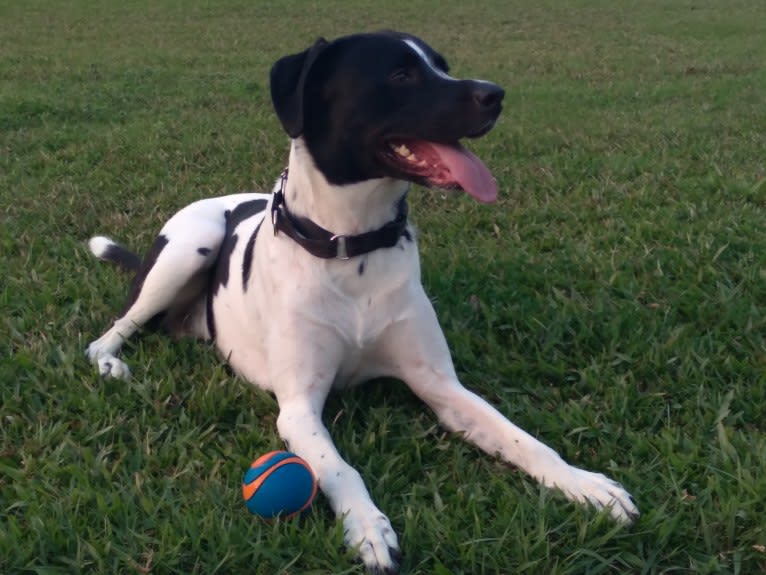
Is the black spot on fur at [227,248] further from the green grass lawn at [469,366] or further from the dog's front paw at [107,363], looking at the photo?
the dog's front paw at [107,363]

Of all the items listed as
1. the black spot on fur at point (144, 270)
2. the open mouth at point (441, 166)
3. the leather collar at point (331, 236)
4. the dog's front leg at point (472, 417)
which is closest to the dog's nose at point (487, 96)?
the open mouth at point (441, 166)

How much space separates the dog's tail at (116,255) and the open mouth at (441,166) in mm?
Result: 1961

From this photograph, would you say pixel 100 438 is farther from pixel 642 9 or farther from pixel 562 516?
pixel 642 9

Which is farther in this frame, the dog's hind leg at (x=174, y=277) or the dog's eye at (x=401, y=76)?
the dog's hind leg at (x=174, y=277)

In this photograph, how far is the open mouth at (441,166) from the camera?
283 centimetres

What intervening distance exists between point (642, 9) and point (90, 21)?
11.9 meters

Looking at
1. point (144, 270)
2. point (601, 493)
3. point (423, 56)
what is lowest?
point (144, 270)

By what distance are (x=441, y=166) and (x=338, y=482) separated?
1.03 meters

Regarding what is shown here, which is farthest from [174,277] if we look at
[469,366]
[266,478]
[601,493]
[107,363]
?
[601,493]

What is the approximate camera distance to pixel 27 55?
12.7 m

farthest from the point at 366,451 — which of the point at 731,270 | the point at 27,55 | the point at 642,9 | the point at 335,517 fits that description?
the point at 642,9

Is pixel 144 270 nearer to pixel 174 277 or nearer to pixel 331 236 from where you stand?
pixel 174 277

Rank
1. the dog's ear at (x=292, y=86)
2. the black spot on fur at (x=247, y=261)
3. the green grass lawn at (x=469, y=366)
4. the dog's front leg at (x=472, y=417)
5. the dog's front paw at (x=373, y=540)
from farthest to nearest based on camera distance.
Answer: the black spot on fur at (x=247, y=261)
the dog's ear at (x=292, y=86)
the dog's front leg at (x=472, y=417)
the green grass lawn at (x=469, y=366)
the dog's front paw at (x=373, y=540)

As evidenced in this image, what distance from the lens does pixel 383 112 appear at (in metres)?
2.87
